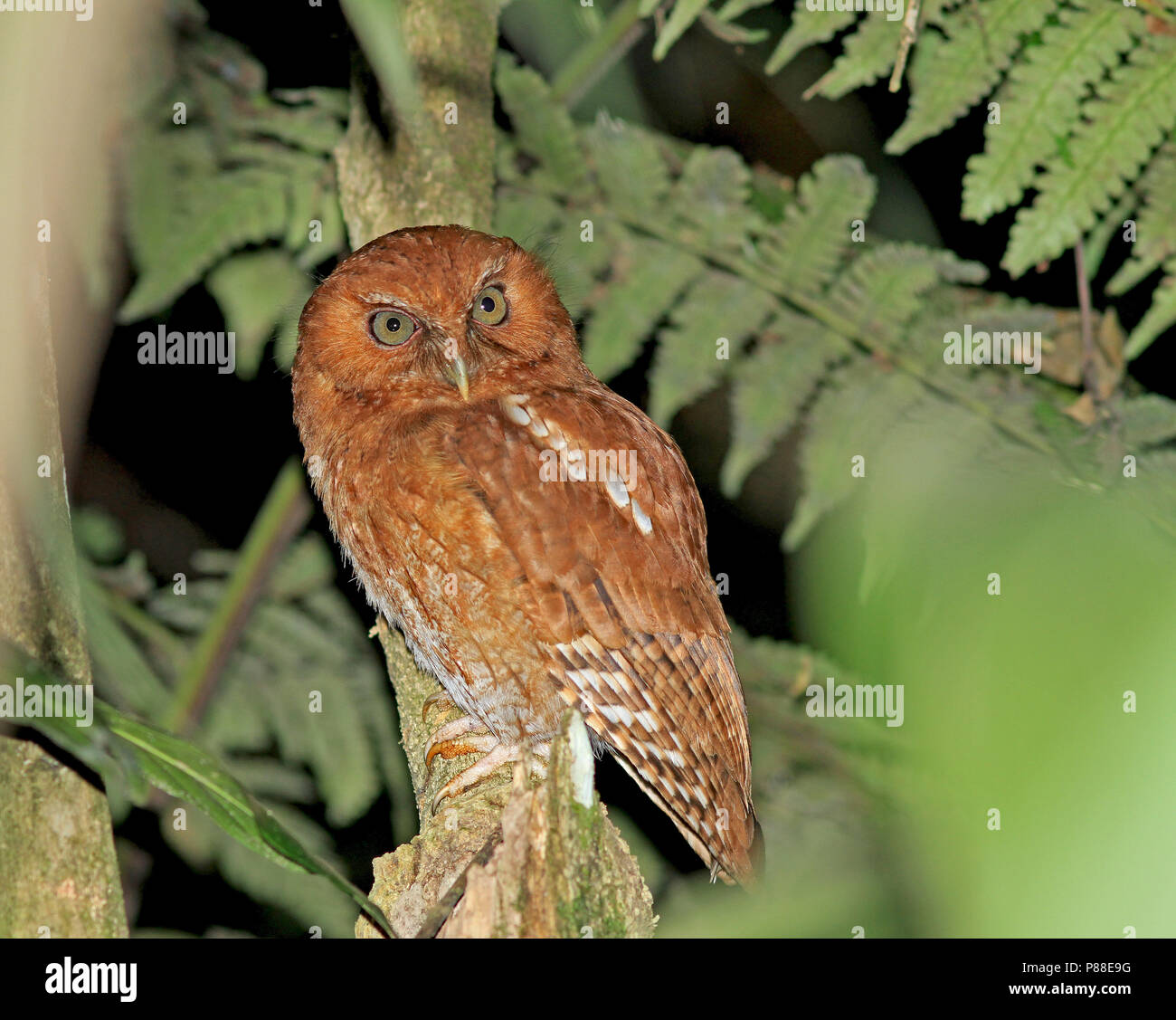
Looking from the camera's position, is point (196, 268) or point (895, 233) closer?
point (196, 268)

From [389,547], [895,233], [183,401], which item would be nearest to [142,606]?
[183,401]

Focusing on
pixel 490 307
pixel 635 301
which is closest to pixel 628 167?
pixel 635 301

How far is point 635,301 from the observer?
273 centimetres

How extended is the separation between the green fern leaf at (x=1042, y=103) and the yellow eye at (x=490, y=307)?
97 centimetres

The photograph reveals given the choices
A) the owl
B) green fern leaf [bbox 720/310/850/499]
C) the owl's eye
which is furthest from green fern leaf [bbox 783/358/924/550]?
the owl's eye

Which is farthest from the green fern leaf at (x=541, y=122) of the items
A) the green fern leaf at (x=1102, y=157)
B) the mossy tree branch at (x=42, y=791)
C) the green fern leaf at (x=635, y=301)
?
the mossy tree branch at (x=42, y=791)

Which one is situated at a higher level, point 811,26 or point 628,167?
point 811,26

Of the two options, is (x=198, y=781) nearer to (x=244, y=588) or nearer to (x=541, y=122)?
(x=244, y=588)

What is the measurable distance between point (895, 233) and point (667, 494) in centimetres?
123

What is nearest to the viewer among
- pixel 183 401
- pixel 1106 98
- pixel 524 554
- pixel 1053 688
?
pixel 1053 688

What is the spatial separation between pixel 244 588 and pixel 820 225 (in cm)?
170

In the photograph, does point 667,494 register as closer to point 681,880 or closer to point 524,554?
point 524,554
